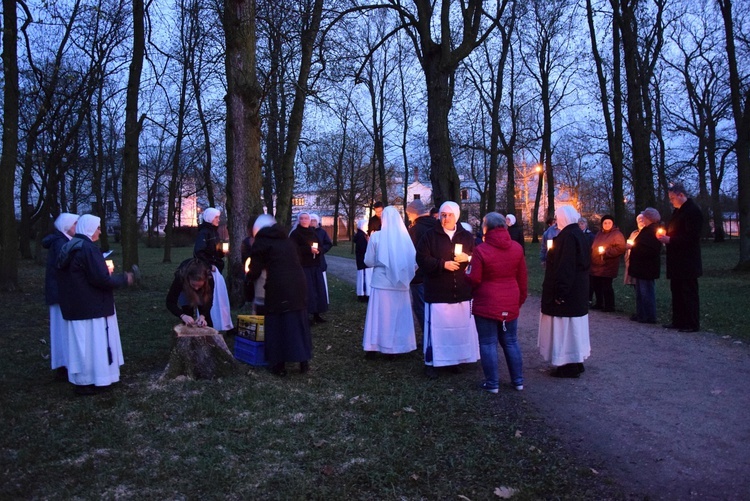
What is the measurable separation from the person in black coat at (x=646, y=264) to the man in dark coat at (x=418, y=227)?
4.04 metres

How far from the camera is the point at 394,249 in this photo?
25.0ft

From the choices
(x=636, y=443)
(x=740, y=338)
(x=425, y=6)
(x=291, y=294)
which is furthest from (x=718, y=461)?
(x=425, y=6)

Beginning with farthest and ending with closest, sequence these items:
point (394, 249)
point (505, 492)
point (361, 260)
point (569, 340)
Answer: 1. point (361, 260)
2. point (394, 249)
3. point (569, 340)
4. point (505, 492)

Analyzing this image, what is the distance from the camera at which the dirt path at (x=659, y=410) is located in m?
4.14

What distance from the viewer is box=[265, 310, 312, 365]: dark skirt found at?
682cm

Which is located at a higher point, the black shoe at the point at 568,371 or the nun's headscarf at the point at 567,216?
the nun's headscarf at the point at 567,216

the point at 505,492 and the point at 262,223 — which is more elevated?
the point at 262,223

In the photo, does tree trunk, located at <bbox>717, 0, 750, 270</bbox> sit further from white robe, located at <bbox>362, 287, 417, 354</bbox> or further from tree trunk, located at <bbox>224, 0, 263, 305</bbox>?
tree trunk, located at <bbox>224, 0, 263, 305</bbox>

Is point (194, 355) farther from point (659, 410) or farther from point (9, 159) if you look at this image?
point (9, 159)

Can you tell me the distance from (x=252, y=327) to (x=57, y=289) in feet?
7.24

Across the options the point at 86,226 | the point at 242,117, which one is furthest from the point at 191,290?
the point at 242,117

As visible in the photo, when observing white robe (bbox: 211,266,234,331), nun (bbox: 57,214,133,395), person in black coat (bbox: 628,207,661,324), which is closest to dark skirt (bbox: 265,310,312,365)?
nun (bbox: 57,214,133,395)

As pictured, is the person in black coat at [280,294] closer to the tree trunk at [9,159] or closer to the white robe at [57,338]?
the white robe at [57,338]

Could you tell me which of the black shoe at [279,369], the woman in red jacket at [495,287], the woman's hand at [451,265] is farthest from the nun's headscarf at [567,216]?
the black shoe at [279,369]
